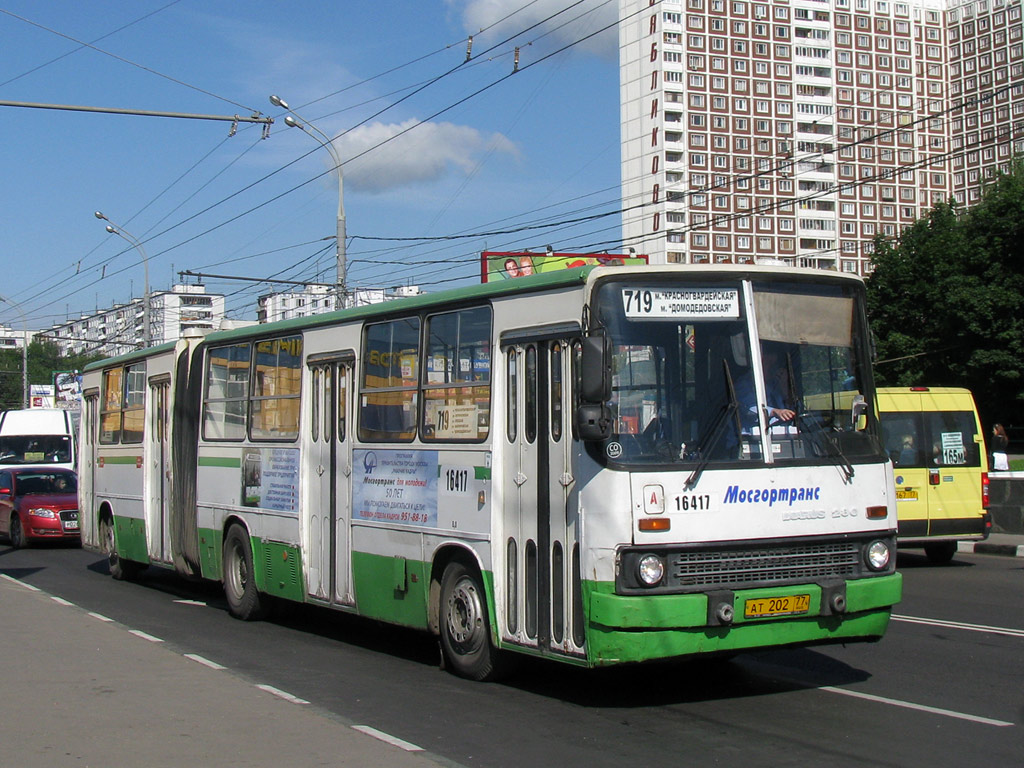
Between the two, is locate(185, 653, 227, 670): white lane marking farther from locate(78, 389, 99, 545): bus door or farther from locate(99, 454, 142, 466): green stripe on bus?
locate(78, 389, 99, 545): bus door

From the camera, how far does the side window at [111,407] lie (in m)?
18.2

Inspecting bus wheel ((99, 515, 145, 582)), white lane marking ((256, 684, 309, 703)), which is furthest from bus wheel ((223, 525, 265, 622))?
bus wheel ((99, 515, 145, 582))

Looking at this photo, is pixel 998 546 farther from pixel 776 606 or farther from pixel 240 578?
pixel 776 606

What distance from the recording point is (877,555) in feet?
27.6

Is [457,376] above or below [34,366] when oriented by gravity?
below

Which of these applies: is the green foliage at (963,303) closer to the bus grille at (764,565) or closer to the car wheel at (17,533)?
the car wheel at (17,533)

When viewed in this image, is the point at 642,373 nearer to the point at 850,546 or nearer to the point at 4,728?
the point at 850,546

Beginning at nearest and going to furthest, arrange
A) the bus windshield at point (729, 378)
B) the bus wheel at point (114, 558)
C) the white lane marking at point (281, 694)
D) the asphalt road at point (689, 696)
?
the asphalt road at point (689, 696), the bus windshield at point (729, 378), the white lane marking at point (281, 694), the bus wheel at point (114, 558)

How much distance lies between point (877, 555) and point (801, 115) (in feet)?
383

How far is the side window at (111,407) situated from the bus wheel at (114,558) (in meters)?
1.23

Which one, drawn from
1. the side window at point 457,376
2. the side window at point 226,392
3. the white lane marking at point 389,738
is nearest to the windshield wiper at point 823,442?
the side window at point 457,376

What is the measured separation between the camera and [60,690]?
8.69m

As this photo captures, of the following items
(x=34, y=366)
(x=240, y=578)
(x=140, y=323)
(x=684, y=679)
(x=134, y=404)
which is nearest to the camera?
(x=684, y=679)

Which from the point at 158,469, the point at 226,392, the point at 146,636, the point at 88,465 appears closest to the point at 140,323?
the point at 88,465
